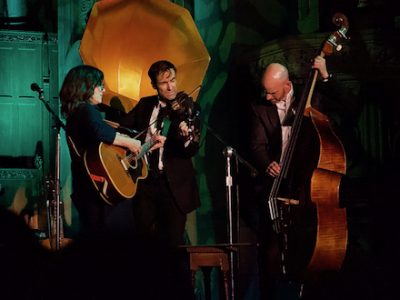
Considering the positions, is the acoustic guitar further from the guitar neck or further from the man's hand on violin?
the man's hand on violin

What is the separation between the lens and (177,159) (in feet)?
18.5

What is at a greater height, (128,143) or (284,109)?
(284,109)

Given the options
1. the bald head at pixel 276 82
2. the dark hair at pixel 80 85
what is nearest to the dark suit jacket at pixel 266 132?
the bald head at pixel 276 82

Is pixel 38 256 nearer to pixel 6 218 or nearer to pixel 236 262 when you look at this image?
pixel 6 218

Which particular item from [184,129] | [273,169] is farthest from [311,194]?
[184,129]

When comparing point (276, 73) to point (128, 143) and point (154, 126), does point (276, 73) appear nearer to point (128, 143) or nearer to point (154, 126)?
point (154, 126)

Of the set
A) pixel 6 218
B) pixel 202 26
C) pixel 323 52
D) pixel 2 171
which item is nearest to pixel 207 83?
pixel 202 26

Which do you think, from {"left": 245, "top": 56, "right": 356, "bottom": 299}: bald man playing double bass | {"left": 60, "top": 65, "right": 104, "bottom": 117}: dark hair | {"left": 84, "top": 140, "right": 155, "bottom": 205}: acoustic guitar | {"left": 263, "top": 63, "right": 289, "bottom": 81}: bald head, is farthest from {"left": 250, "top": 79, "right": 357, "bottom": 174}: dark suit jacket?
{"left": 60, "top": 65, "right": 104, "bottom": 117}: dark hair

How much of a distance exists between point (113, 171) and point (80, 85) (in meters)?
0.68

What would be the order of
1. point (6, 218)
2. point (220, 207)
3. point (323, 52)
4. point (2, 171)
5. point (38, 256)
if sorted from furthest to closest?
1. point (2, 171)
2. point (220, 207)
3. point (323, 52)
4. point (6, 218)
5. point (38, 256)

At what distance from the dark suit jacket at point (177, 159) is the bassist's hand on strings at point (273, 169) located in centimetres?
61

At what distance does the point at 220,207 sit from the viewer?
7207 mm

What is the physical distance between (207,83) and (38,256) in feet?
16.8

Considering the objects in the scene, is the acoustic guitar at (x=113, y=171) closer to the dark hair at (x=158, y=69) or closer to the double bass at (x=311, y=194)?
the dark hair at (x=158, y=69)
